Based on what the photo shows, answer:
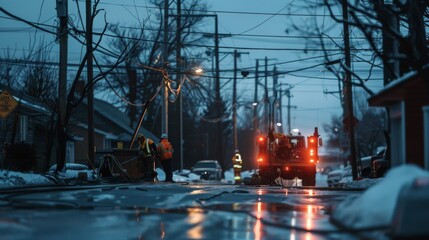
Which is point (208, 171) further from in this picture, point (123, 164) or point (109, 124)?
point (123, 164)

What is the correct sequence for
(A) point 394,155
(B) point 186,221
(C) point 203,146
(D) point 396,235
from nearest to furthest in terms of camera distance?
1. (D) point 396,235
2. (B) point 186,221
3. (A) point 394,155
4. (C) point 203,146

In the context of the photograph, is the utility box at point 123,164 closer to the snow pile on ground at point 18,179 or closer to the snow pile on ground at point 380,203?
the snow pile on ground at point 18,179

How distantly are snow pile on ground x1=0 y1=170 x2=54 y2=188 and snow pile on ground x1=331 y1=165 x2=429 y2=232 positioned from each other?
10.9m

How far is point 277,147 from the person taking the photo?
26609mm

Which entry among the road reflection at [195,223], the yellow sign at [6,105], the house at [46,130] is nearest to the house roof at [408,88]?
the road reflection at [195,223]

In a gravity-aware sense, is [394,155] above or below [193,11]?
below

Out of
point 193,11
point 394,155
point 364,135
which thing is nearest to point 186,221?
point 394,155

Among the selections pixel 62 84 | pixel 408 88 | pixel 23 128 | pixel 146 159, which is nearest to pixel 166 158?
pixel 146 159

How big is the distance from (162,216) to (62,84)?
13.3m

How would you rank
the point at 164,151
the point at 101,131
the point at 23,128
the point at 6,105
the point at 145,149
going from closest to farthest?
1. the point at 6,105
2. the point at 145,149
3. the point at 164,151
4. the point at 23,128
5. the point at 101,131

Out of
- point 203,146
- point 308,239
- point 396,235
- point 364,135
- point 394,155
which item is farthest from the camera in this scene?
point 364,135

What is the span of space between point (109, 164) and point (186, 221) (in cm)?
1239

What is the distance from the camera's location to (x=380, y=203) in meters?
6.80

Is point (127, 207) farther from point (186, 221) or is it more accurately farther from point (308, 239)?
point (308, 239)
